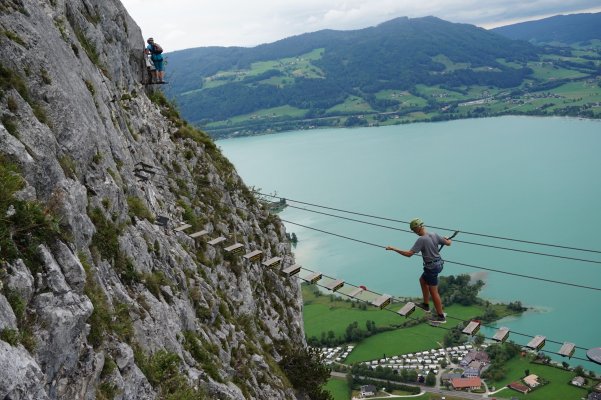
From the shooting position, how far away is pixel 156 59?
24031mm

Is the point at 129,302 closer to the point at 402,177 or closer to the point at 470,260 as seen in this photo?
the point at 470,260

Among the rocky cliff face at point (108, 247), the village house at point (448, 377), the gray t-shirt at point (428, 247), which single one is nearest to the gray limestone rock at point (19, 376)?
the rocky cliff face at point (108, 247)

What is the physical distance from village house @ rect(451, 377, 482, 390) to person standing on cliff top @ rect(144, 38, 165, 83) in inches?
1877

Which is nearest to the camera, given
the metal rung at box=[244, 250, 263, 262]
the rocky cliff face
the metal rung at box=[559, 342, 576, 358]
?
the rocky cliff face

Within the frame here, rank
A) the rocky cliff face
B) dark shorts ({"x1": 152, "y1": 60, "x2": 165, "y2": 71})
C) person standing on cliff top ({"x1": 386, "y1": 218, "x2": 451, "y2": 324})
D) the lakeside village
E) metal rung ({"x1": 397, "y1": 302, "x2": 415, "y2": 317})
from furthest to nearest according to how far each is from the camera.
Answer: the lakeside village < dark shorts ({"x1": 152, "y1": 60, "x2": 165, "y2": 71}) < metal rung ({"x1": 397, "y1": 302, "x2": 415, "y2": 317}) < person standing on cliff top ({"x1": 386, "y1": 218, "x2": 451, "y2": 324}) < the rocky cliff face

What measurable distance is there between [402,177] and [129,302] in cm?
11836

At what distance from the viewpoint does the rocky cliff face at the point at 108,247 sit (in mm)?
7707

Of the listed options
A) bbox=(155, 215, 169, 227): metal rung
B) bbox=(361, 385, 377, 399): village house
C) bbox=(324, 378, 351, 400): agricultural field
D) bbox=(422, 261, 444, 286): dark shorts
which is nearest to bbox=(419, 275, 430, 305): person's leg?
bbox=(422, 261, 444, 286): dark shorts

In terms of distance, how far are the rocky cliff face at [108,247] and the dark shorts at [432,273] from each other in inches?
215

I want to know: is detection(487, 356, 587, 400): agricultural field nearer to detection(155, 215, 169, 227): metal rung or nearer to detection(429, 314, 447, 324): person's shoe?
detection(429, 314, 447, 324): person's shoe

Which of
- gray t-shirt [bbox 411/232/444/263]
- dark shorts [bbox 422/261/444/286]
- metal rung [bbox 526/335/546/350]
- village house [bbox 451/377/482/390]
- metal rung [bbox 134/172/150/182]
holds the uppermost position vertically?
metal rung [bbox 134/172/150/182]

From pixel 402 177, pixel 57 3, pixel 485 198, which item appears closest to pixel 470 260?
pixel 485 198

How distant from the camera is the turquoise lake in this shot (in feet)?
232

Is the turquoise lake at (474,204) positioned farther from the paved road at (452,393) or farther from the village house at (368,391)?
the village house at (368,391)
